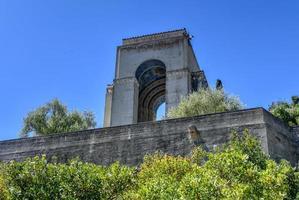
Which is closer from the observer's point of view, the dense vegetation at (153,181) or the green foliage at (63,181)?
the dense vegetation at (153,181)

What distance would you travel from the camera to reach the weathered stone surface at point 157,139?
16250 millimetres

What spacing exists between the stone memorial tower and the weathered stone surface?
35.6ft

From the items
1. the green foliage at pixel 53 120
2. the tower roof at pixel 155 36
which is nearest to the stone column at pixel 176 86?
the tower roof at pixel 155 36

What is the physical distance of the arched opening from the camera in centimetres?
3253

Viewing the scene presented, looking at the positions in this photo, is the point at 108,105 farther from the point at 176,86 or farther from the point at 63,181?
the point at 63,181

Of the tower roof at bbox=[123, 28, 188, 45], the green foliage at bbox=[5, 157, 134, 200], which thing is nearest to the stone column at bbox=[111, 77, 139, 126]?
the tower roof at bbox=[123, 28, 188, 45]

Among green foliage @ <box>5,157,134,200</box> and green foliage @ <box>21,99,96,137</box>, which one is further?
green foliage @ <box>21,99,96,137</box>

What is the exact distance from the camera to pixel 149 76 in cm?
3347

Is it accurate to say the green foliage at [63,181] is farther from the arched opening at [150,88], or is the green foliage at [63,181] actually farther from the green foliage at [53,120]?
the arched opening at [150,88]

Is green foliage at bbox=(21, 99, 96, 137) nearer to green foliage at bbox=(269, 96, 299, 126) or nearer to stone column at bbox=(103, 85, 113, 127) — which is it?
stone column at bbox=(103, 85, 113, 127)

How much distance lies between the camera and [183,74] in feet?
98.1

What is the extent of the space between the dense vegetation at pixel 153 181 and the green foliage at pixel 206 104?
36.9 ft

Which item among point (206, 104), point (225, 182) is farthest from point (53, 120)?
point (225, 182)

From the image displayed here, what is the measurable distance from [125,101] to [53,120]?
442cm
